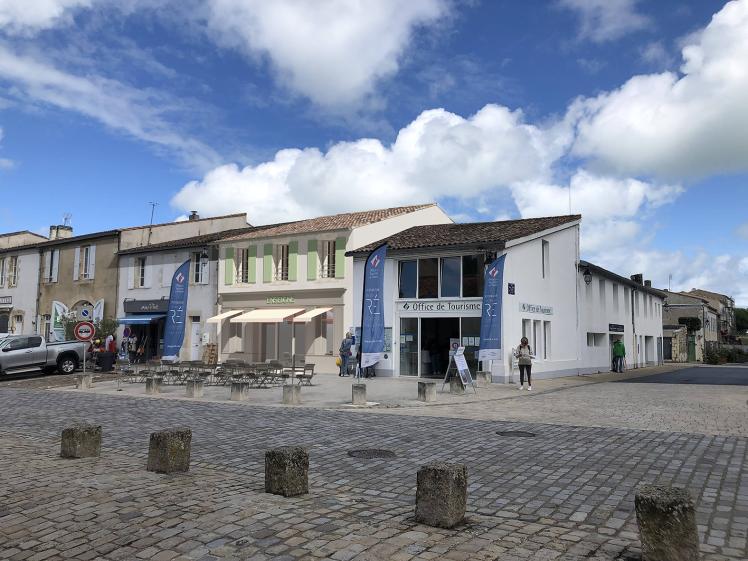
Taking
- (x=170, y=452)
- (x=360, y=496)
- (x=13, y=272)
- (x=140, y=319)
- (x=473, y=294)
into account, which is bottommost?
(x=360, y=496)

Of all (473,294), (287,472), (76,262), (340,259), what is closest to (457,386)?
(473,294)

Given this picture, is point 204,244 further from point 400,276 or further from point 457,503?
point 457,503

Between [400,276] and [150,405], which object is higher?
[400,276]

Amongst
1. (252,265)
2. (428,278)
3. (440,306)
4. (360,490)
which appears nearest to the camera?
(360,490)

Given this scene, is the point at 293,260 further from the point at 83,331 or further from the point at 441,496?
the point at 441,496

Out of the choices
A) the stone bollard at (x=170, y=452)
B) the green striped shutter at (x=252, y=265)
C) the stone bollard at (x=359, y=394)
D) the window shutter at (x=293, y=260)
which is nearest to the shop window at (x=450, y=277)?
the window shutter at (x=293, y=260)

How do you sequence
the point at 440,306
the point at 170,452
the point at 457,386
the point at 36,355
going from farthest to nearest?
the point at 36,355, the point at 440,306, the point at 457,386, the point at 170,452

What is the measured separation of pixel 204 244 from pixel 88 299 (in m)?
9.50

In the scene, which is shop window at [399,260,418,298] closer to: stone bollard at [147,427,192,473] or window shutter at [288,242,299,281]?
window shutter at [288,242,299,281]

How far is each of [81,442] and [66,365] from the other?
1949 centimetres

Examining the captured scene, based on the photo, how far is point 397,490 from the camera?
616cm

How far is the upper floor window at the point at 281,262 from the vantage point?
92.9 feet

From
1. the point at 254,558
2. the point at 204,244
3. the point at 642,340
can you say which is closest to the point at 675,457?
the point at 254,558

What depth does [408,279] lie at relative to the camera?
2331 centimetres
